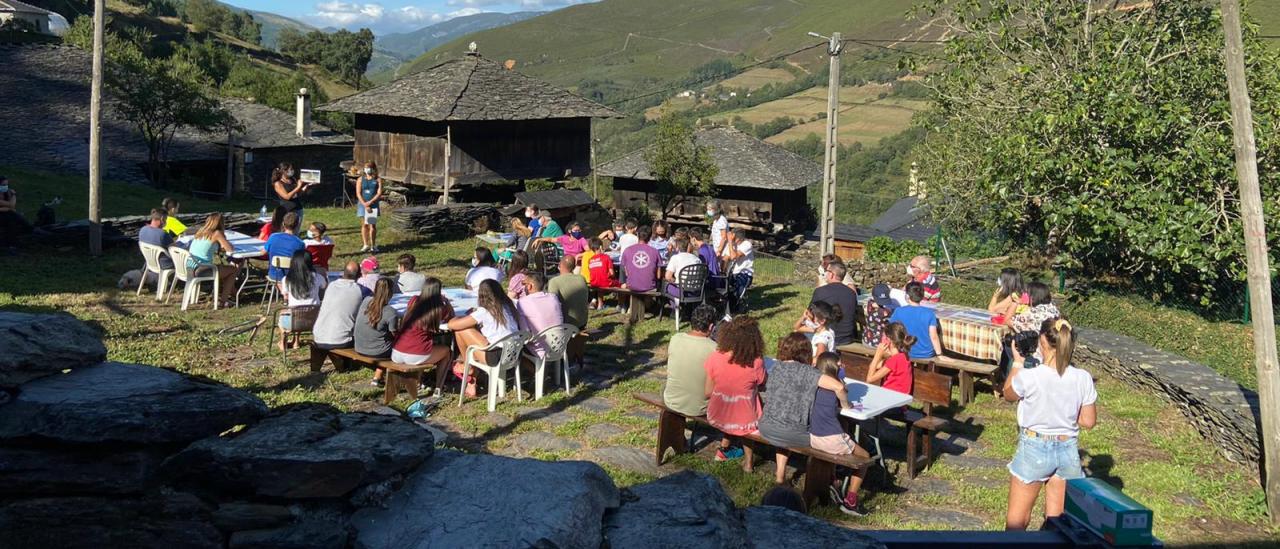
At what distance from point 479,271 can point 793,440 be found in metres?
5.17

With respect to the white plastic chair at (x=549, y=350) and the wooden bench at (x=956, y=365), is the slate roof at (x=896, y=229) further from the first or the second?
the white plastic chair at (x=549, y=350)

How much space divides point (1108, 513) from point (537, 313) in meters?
6.19

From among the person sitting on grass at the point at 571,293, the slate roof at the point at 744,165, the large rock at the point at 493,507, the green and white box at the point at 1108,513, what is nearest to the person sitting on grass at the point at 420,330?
the person sitting on grass at the point at 571,293

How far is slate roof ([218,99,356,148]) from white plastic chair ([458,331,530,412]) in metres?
29.4

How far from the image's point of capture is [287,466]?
346 cm

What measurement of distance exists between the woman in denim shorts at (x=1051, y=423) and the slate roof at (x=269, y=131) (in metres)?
33.6

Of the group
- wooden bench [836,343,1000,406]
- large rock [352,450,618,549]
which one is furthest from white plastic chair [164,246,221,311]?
large rock [352,450,618,549]

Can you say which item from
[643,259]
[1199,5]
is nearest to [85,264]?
[643,259]

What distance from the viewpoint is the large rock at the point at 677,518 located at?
11.3ft

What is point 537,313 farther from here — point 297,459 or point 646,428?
point 297,459

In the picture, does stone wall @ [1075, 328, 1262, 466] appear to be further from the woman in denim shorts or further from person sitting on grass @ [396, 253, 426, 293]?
person sitting on grass @ [396, 253, 426, 293]

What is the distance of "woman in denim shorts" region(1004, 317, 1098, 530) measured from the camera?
6.20m

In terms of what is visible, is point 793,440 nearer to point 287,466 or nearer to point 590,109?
point 287,466

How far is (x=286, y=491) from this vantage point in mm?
3459
